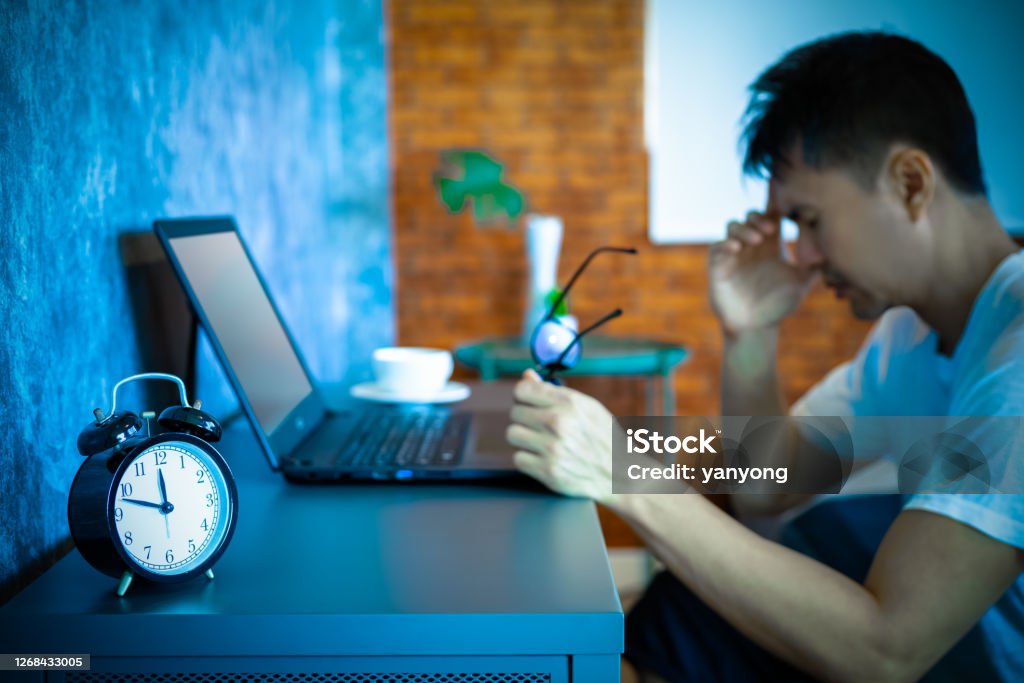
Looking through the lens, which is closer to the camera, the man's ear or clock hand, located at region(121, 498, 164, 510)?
clock hand, located at region(121, 498, 164, 510)

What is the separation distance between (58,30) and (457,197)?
187 centimetres

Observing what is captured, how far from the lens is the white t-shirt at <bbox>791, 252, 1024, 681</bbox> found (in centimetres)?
87

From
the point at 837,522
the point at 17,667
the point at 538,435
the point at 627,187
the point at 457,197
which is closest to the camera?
the point at 17,667

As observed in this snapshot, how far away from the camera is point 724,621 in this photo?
1.23m

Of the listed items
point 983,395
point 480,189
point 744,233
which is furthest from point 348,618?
point 480,189

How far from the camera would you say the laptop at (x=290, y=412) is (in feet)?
3.13

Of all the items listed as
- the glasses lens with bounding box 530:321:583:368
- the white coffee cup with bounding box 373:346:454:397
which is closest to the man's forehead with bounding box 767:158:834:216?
the glasses lens with bounding box 530:321:583:368

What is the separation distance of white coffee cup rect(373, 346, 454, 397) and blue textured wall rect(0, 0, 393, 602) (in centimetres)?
28

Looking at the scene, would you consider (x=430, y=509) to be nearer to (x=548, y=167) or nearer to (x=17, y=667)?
(x=17, y=667)

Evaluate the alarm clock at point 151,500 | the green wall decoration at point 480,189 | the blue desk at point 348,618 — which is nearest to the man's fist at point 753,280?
the blue desk at point 348,618

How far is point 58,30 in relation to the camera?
0.83 metres

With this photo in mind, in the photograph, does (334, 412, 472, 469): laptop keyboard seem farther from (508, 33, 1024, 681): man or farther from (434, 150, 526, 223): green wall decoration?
(434, 150, 526, 223): green wall decoration

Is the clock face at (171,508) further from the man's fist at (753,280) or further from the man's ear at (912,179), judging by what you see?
the man's fist at (753,280)

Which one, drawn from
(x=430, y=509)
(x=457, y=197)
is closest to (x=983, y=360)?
(x=430, y=509)
